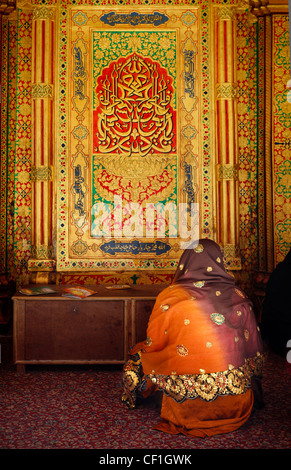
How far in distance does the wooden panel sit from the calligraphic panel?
1161mm

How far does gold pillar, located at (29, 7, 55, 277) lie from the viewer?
454 cm

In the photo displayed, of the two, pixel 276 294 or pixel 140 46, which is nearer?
pixel 276 294

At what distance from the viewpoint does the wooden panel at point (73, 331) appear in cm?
345

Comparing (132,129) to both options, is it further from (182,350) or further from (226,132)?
(182,350)

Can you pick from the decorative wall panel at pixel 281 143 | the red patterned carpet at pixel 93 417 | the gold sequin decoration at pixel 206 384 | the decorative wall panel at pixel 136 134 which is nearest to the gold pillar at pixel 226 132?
the decorative wall panel at pixel 136 134

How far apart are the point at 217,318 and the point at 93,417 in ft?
3.20

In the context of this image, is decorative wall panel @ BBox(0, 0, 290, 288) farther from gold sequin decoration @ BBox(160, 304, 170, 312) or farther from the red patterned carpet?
gold sequin decoration @ BBox(160, 304, 170, 312)

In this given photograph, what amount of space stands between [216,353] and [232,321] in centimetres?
22

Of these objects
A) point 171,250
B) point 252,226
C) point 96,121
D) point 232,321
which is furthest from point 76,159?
point 232,321

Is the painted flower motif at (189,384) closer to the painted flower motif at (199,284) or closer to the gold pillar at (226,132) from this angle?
the painted flower motif at (199,284)

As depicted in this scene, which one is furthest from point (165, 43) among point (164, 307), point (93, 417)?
point (93, 417)

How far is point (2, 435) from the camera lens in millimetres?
2322

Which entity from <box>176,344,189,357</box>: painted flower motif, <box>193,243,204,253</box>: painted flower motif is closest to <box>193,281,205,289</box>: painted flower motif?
<box>193,243,204,253</box>: painted flower motif
